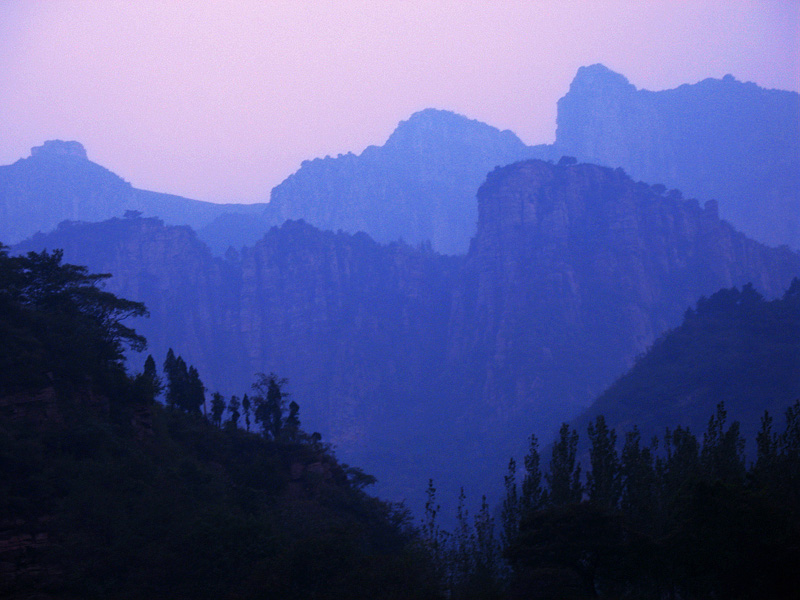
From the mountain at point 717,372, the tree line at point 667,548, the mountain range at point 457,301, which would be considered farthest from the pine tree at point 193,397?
the mountain range at point 457,301

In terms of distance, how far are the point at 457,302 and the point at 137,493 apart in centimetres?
14620

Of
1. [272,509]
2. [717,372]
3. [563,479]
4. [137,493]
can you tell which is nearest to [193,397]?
[272,509]

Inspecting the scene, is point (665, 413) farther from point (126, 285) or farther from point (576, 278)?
point (126, 285)

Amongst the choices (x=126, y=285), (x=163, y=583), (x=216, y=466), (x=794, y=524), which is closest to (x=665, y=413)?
(x=216, y=466)

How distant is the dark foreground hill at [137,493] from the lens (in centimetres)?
3189

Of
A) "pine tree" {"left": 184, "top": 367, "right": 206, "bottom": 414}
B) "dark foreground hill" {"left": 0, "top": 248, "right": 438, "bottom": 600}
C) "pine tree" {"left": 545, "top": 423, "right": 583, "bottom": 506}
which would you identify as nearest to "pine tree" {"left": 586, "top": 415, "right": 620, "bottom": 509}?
"pine tree" {"left": 545, "top": 423, "right": 583, "bottom": 506}

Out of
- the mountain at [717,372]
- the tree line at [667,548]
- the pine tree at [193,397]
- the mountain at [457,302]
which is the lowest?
the tree line at [667,548]

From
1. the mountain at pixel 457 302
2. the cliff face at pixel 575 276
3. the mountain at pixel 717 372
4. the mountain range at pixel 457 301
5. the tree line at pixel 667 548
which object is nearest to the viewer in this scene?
the tree line at pixel 667 548

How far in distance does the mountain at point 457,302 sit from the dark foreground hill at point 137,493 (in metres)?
99.2

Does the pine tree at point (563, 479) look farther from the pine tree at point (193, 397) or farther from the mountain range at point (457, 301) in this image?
the mountain range at point (457, 301)

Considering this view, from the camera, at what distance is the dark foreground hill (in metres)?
31.9

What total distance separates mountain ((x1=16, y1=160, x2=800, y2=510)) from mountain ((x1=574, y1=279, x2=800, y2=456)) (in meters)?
32.4

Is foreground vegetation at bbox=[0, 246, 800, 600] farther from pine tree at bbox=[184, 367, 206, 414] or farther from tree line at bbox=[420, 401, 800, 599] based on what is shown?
pine tree at bbox=[184, 367, 206, 414]

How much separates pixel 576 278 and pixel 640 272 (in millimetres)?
14146
